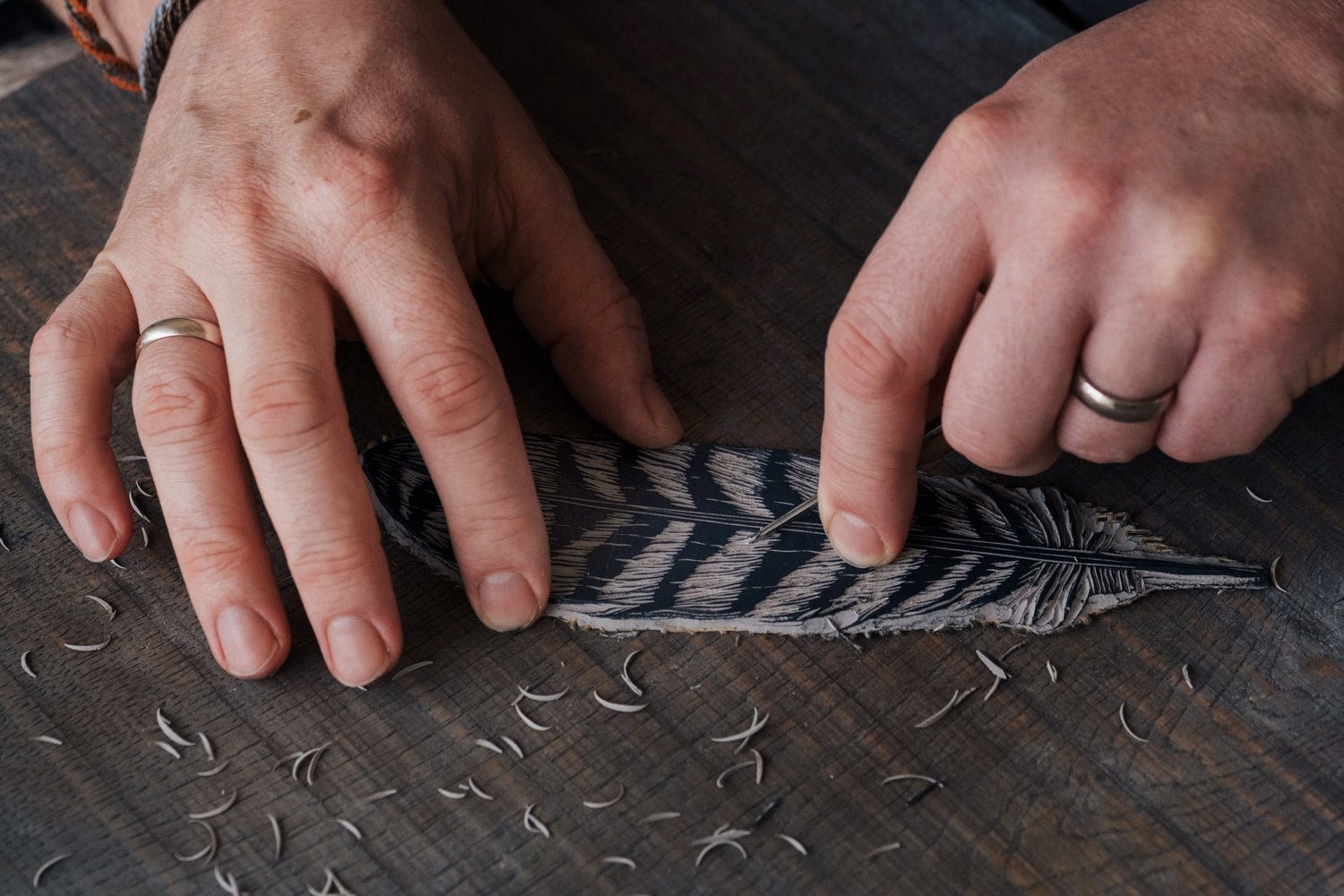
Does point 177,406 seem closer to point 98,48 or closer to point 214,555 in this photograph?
point 214,555

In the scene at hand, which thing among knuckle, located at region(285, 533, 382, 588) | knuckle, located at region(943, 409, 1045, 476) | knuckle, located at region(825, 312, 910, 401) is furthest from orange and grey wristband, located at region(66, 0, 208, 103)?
knuckle, located at region(943, 409, 1045, 476)

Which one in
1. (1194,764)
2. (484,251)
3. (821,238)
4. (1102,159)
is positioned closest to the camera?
(1102,159)

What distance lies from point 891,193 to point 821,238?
0.44 feet

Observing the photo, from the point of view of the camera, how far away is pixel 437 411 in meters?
0.99

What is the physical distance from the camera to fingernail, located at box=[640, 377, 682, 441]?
1.17 metres

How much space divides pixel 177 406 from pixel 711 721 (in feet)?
2.02

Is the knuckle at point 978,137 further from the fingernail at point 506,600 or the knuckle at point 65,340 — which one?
the knuckle at point 65,340

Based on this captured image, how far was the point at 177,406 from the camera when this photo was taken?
3.29 feet

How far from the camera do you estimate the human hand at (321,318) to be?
0.98m

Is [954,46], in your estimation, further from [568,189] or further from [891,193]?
[568,189]

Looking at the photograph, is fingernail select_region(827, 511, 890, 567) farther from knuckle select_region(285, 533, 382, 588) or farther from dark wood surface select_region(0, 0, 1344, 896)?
knuckle select_region(285, 533, 382, 588)

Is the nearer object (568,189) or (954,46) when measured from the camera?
(568,189)

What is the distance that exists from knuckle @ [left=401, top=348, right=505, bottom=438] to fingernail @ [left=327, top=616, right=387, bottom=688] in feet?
0.66

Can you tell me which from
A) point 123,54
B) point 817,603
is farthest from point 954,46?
point 123,54
